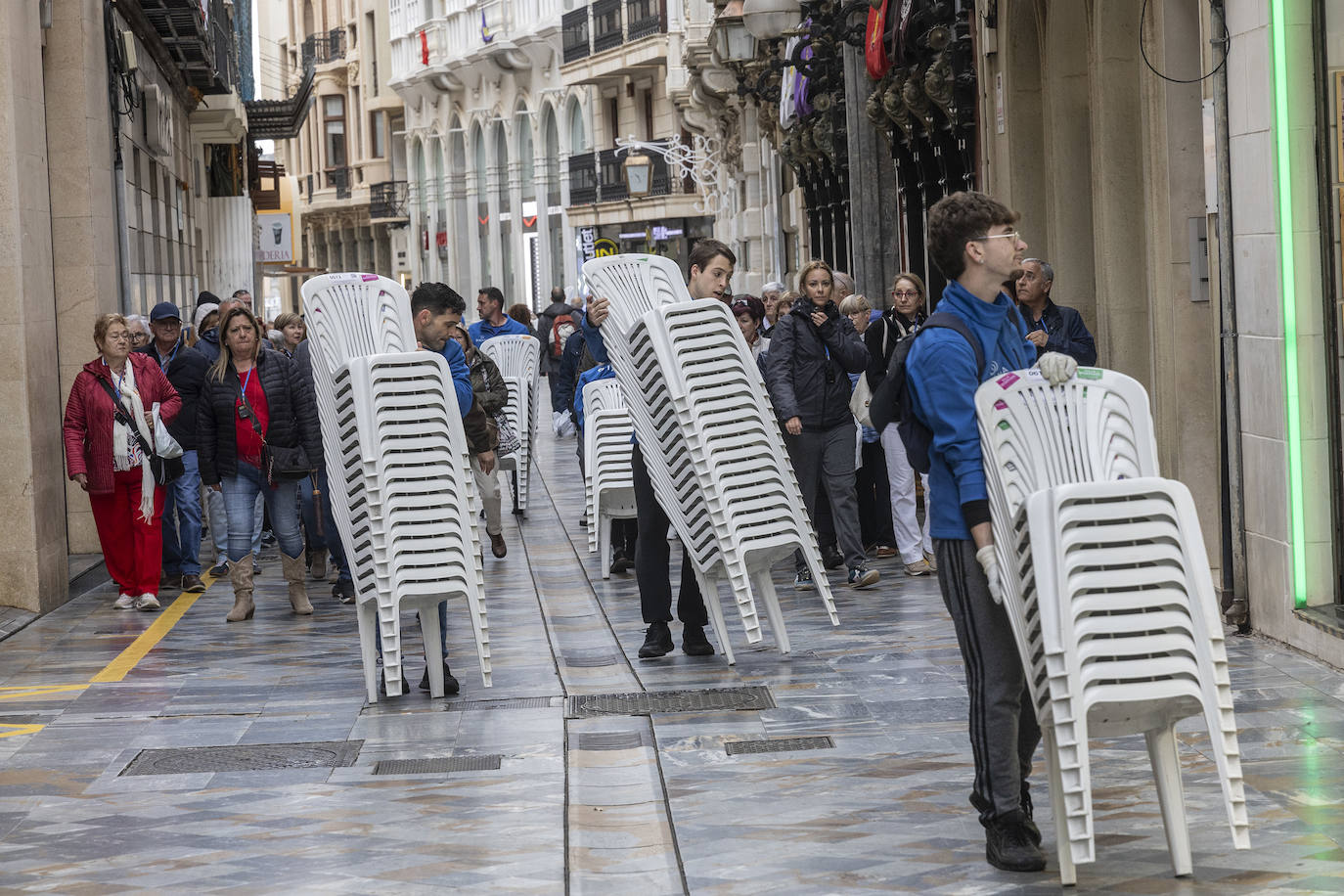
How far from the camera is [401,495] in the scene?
9109 millimetres

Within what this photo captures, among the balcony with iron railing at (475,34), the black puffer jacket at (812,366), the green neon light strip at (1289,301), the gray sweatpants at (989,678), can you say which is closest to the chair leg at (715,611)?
the black puffer jacket at (812,366)

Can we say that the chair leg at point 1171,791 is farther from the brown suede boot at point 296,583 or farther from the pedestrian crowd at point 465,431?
the brown suede boot at point 296,583

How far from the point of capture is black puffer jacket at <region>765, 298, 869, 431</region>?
12164 millimetres

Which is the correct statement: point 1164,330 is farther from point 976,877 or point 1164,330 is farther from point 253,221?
point 253,221

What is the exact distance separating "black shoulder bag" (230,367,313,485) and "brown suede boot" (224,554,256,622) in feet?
1.69

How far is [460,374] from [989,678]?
477 cm

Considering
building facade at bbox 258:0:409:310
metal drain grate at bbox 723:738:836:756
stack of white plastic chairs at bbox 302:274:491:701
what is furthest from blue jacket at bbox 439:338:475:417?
building facade at bbox 258:0:409:310

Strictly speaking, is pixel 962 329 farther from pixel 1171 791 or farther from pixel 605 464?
pixel 605 464

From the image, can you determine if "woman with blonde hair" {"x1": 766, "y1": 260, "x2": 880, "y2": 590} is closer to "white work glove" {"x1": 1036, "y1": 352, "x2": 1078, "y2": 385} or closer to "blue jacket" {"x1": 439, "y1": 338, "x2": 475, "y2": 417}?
"blue jacket" {"x1": 439, "y1": 338, "x2": 475, "y2": 417}

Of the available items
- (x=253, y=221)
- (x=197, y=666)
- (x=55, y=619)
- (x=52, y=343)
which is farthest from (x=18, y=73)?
(x=253, y=221)

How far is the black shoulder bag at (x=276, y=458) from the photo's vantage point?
1227 centimetres

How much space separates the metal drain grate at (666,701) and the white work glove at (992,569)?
3.01 metres

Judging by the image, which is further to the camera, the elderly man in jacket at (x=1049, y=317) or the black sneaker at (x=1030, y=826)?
the elderly man in jacket at (x=1049, y=317)

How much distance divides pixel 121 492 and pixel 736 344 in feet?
Answer: 15.8
